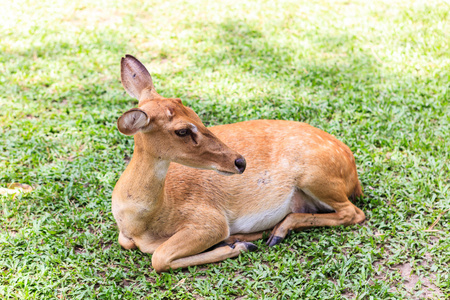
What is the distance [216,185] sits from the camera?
420cm

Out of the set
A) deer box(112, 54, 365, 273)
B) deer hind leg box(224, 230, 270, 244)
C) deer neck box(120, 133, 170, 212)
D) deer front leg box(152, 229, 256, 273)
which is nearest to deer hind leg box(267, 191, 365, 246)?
deer box(112, 54, 365, 273)

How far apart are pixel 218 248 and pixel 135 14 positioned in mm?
6083

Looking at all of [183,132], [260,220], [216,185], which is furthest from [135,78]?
[260,220]

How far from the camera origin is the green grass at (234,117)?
380 cm

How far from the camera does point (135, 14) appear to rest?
8.79 meters

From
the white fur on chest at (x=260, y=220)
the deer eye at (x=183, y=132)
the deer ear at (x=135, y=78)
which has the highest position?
the deer ear at (x=135, y=78)

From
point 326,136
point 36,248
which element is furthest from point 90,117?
point 326,136

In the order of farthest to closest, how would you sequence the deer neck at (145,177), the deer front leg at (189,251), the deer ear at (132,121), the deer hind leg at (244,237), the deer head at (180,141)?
the deer hind leg at (244,237), the deer front leg at (189,251), the deer neck at (145,177), the deer head at (180,141), the deer ear at (132,121)

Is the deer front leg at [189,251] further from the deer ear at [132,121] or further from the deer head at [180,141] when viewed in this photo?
the deer ear at [132,121]

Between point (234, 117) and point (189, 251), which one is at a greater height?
point (234, 117)

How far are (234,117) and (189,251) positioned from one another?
8.06 ft

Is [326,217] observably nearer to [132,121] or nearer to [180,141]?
[180,141]

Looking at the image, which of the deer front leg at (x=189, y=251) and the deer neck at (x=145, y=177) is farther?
the deer front leg at (x=189, y=251)

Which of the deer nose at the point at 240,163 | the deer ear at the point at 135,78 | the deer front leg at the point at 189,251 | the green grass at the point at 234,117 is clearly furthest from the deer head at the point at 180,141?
the green grass at the point at 234,117
